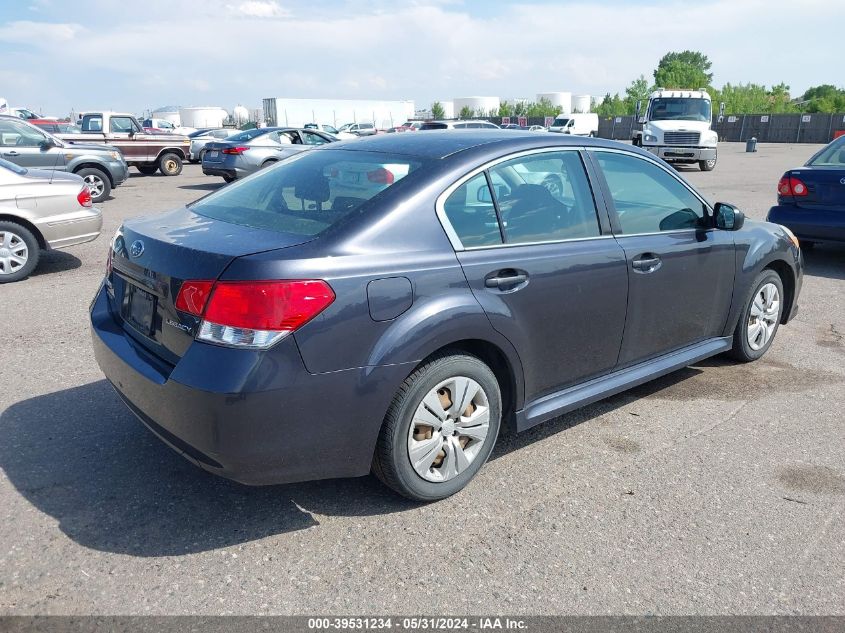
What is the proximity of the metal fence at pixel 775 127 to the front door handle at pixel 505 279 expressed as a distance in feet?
180

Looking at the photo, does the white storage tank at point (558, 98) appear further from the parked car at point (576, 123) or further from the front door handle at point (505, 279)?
the front door handle at point (505, 279)

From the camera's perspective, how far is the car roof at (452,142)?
11.8ft

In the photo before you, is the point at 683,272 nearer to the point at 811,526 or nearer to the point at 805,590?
the point at 811,526

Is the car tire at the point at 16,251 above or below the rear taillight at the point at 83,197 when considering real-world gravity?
below

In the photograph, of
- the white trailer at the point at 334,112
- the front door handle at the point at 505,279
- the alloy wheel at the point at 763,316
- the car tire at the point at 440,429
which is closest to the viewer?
the car tire at the point at 440,429

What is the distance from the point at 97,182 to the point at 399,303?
46.6ft

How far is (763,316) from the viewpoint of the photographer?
17.1 ft

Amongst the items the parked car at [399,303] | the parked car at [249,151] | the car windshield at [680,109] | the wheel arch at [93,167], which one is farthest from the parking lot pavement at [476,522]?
the car windshield at [680,109]

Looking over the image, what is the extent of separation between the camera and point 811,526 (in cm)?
322

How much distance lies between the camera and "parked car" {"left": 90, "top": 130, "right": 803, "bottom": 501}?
276 cm

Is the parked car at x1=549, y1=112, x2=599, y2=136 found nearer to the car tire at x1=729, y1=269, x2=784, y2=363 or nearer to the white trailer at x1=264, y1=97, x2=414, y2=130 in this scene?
the white trailer at x1=264, y1=97, x2=414, y2=130

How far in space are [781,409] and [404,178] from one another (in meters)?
2.92

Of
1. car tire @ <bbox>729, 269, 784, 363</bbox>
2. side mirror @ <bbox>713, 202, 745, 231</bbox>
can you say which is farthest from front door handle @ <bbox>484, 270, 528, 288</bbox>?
car tire @ <bbox>729, 269, 784, 363</bbox>

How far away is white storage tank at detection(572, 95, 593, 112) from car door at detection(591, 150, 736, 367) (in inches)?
4296
